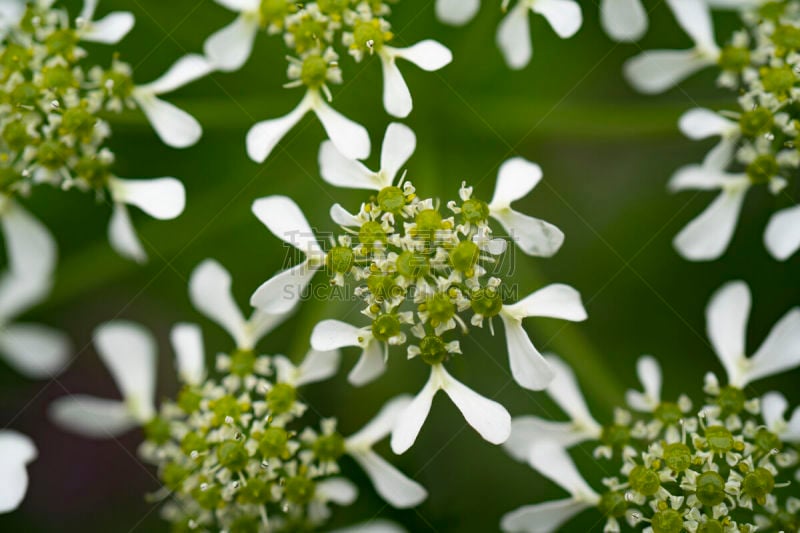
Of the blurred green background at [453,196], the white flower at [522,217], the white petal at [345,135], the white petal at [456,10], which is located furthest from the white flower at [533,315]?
the white petal at [456,10]

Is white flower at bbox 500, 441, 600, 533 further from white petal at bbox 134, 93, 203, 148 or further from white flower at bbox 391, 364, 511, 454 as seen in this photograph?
white petal at bbox 134, 93, 203, 148

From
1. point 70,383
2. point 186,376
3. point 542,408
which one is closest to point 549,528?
point 542,408

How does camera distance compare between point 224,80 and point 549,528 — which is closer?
point 549,528

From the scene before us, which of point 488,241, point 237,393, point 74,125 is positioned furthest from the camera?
point 237,393

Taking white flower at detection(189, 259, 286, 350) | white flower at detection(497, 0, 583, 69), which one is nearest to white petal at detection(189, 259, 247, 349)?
white flower at detection(189, 259, 286, 350)

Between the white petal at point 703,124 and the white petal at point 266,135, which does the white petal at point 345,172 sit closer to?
the white petal at point 266,135

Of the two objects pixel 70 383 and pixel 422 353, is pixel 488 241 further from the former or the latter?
pixel 70 383

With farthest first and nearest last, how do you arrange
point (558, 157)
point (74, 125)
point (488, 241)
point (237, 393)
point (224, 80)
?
point (558, 157)
point (224, 80)
point (237, 393)
point (74, 125)
point (488, 241)

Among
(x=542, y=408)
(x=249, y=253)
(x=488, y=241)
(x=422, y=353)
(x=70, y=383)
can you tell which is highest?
(x=488, y=241)
